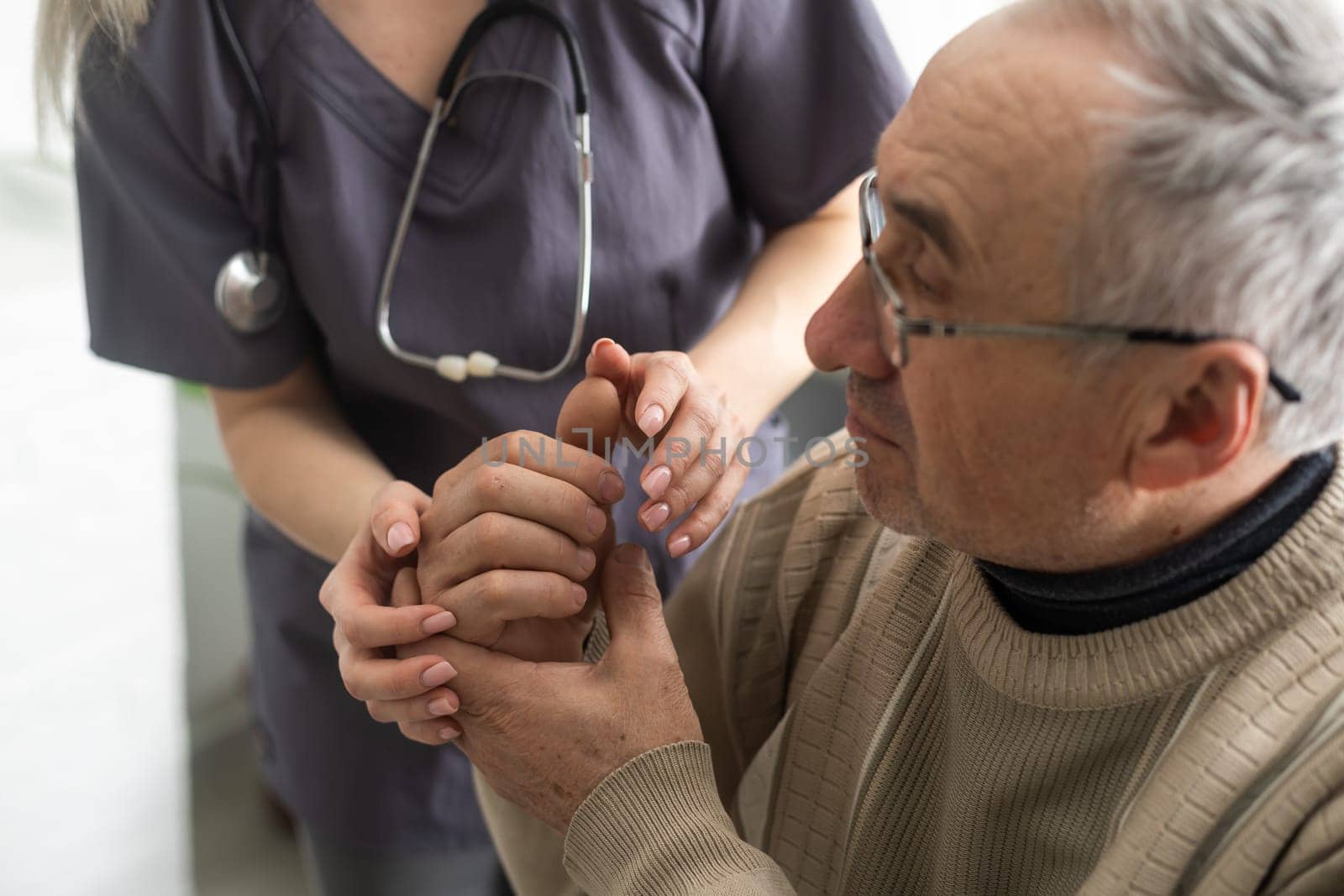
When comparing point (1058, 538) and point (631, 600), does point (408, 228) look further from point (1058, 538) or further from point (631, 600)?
point (1058, 538)

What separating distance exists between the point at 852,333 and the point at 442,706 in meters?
0.41

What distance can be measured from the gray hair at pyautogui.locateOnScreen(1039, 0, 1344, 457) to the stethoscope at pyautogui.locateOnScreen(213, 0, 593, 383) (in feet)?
1.71

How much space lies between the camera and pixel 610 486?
0.95 meters

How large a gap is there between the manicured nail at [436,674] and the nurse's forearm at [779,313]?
345mm

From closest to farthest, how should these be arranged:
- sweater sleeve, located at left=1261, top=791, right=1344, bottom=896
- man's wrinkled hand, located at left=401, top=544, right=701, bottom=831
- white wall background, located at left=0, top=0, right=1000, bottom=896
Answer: sweater sleeve, located at left=1261, top=791, right=1344, bottom=896 < man's wrinkled hand, located at left=401, top=544, right=701, bottom=831 < white wall background, located at left=0, top=0, right=1000, bottom=896

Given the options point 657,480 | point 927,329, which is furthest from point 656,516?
point 927,329

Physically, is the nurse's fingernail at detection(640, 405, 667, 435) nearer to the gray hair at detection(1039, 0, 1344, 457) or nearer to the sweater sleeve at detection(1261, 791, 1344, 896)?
the gray hair at detection(1039, 0, 1344, 457)

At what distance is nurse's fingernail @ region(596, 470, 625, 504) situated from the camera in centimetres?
95

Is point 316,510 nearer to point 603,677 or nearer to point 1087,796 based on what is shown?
point 603,677

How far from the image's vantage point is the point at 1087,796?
2.71ft

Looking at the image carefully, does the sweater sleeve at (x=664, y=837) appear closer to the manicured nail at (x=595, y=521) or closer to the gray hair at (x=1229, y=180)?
the manicured nail at (x=595, y=521)

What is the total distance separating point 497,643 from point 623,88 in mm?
506

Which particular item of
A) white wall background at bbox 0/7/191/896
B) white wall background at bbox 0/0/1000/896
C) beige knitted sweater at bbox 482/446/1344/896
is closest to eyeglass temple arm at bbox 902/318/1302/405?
beige knitted sweater at bbox 482/446/1344/896

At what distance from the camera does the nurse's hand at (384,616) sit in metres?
0.92
